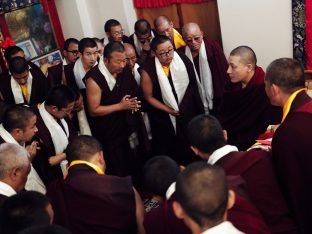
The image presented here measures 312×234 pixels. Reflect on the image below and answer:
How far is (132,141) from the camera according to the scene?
14.0 feet

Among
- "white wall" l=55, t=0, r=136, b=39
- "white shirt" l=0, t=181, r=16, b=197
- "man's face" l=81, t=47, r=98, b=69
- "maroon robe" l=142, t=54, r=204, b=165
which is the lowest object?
"maroon robe" l=142, t=54, r=204, b=165

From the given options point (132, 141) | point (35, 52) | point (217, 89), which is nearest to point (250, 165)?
point (132, 141)

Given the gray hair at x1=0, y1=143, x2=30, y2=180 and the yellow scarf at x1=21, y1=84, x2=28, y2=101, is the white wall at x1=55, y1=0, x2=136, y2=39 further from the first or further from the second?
the gray hair at x1=0, y1=143, x2=30, y2=180

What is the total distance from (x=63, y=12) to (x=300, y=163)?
17.0 ft

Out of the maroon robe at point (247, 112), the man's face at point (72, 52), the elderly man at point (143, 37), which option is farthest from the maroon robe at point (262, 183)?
the man's face at point (72, 52)

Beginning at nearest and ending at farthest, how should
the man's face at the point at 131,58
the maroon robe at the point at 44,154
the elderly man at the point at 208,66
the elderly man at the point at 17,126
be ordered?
the elderly man at the point at 17,126, the maroon robe at the point at 44,154, the man's face at the point at 131,58, the elderly man at the point at 208,66

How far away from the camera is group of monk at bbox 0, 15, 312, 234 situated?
71.0 inches

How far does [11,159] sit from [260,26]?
3681 mm

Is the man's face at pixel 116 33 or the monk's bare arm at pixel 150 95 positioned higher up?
the man's face at pixel 116 33

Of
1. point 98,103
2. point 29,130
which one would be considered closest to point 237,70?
point 98,103

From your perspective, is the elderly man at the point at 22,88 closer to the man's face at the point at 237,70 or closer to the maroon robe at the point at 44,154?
→ the maroon robe at the point at 44,154

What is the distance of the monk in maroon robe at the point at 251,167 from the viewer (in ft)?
6.92

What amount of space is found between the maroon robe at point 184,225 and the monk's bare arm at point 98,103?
7.03 feet

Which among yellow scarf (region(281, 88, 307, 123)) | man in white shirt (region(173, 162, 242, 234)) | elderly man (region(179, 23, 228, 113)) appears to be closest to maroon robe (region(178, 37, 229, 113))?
elderly man (region(179, 23, 228, 113))
